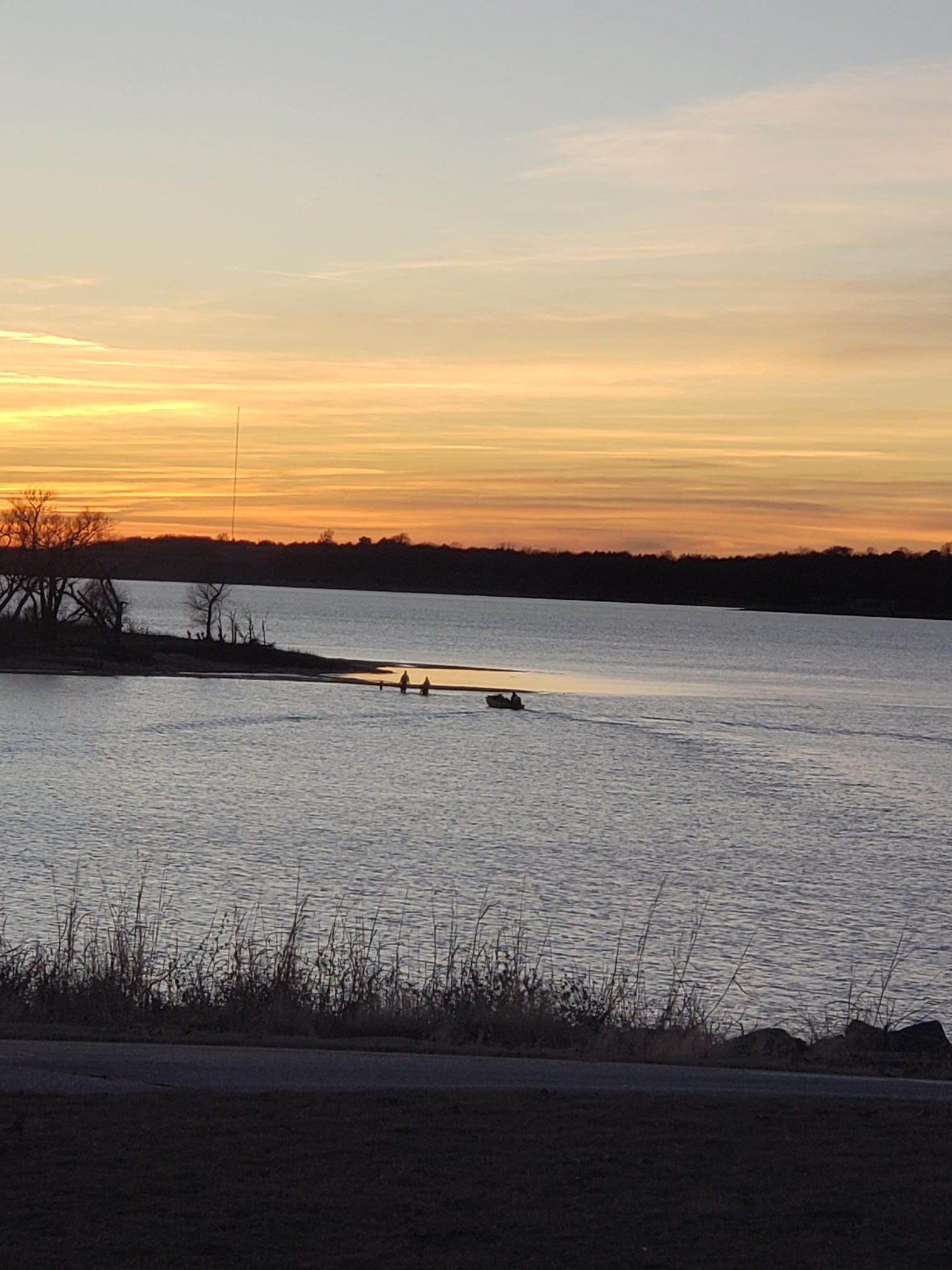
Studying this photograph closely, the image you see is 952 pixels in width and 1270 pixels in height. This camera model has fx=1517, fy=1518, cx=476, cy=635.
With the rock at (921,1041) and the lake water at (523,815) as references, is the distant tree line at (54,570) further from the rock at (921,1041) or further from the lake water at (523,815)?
the rock at (921,1041)

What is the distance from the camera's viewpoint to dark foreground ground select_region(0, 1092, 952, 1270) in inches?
255

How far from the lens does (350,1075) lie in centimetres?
995

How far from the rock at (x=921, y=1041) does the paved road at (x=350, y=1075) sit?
11.9ft

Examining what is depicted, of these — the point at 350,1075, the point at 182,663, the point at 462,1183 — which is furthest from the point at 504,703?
the point at 462,1183

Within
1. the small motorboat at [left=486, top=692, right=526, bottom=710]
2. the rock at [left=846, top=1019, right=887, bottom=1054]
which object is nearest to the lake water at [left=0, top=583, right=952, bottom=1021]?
the small motorboat at [left=486, top=692, right=526, bottom=710]

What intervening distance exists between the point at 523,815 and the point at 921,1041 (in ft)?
104

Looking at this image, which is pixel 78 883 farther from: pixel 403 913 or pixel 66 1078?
pixel 66 1078

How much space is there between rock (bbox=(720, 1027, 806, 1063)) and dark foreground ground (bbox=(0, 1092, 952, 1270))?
4401mm

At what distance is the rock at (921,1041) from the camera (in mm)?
15031

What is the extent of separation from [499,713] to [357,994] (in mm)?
68909

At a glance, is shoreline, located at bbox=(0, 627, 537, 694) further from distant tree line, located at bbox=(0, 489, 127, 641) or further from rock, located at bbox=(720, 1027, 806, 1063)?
rock, located at bbox=(720, 1027, 806, 1063)

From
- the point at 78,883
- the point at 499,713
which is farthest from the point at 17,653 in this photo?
the point at 78,883

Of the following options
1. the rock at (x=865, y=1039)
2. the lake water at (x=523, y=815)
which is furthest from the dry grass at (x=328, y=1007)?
the lake water at (x=523, y=815)

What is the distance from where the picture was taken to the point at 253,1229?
21.7 ft
